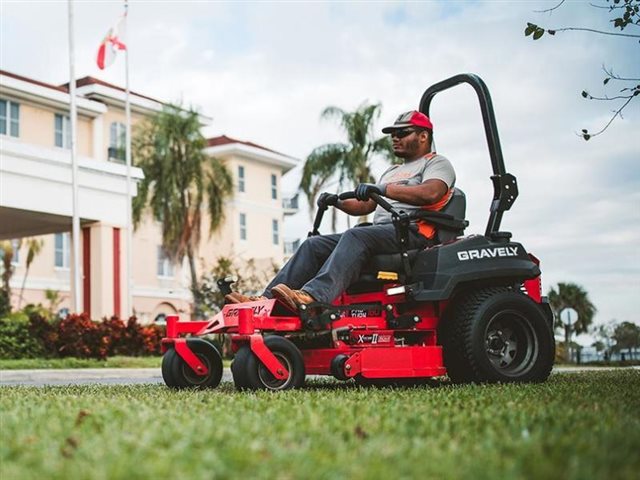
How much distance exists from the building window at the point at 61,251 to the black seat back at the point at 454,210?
33325mm

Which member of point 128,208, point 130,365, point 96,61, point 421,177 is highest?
point 96,61

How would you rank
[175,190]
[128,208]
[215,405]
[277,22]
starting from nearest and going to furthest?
[215,405]
[277,22]
[128,208]
[175,190]

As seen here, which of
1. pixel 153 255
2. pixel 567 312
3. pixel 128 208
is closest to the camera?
pixel 128 208

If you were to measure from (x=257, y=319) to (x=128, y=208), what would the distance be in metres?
20.8

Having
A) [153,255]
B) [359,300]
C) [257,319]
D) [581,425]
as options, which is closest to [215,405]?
[257,319]

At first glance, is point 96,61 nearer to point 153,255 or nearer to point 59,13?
point 59,13

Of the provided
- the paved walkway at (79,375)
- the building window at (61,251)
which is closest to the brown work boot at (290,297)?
the paved walkway at (79,375)

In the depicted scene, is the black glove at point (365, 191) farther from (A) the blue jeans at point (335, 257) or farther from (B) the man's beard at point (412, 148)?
(B) the man's beard at point (412, 148)

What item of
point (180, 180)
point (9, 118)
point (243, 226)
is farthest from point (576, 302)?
point (9, 118)

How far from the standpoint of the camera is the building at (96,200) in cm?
2325

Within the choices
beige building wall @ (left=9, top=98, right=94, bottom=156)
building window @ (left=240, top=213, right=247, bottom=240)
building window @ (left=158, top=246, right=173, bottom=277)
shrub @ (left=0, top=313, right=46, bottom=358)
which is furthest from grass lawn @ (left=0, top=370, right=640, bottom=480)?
building window @ (left=240, top=213, right=247, bottom=240)

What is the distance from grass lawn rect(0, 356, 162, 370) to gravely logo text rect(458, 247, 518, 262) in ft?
40.0

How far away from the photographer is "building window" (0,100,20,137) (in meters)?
33.5

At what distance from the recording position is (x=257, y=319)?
19.8ft
